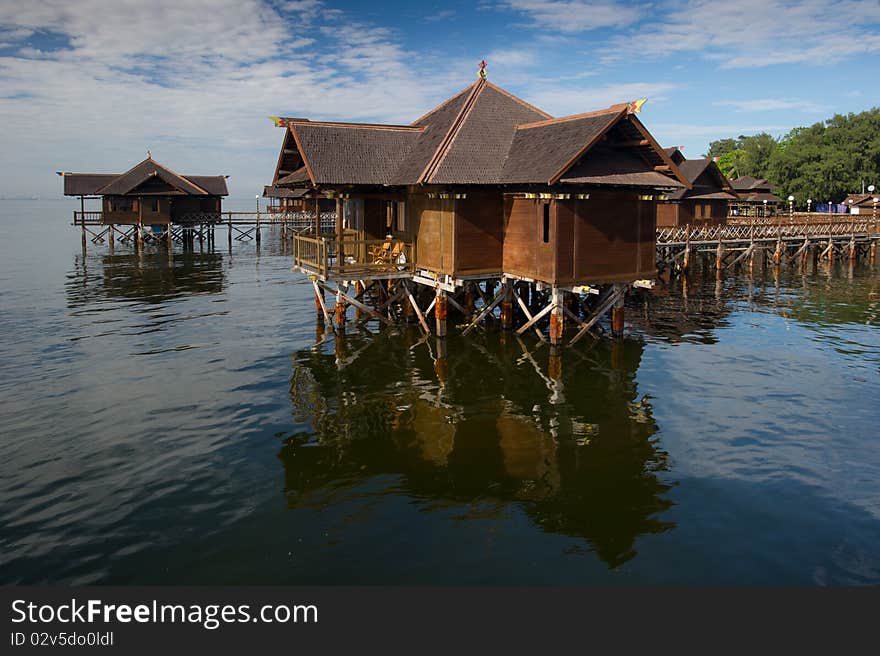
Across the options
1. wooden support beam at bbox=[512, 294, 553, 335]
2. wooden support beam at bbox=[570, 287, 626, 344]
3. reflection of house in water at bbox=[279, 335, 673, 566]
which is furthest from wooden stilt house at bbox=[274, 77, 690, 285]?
reflection of house in water at bbox=[279, 335, 673, 566]

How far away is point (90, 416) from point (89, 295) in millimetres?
21750

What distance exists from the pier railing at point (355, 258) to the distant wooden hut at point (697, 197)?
29.2 metres

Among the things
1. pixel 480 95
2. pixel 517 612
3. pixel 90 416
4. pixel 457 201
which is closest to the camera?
pixel 517 612

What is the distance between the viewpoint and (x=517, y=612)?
871cm

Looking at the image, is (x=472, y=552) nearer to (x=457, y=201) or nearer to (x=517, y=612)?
(x=517, y=612)

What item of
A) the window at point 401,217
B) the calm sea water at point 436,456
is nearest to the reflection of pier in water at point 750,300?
the calm sea water at point 436,456

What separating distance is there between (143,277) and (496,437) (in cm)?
3463

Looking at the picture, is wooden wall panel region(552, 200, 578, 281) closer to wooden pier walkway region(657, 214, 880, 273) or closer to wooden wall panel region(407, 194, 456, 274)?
wooden wall panel region(407, 194, 456, 274)

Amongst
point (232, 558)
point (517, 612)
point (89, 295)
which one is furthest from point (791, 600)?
point (89, 295)

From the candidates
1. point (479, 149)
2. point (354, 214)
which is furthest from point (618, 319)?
point (354, 214)

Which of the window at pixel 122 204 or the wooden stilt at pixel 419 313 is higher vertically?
the window at pixel 122 204

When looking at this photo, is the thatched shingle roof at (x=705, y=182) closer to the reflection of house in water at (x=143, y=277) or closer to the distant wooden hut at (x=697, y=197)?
the distant wooden hut at (x=697, y=197)

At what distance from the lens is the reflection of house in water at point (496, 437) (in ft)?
38.9

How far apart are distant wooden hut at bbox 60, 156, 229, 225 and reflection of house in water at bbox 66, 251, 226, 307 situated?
15.0 feet
